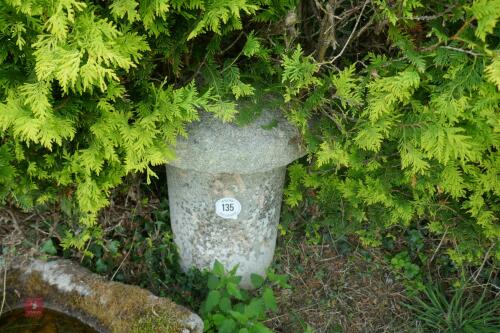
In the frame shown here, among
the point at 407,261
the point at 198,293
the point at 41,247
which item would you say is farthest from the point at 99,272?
the point at 407,261

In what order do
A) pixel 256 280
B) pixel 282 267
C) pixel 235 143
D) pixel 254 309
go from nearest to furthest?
pixel 235 143
pixel 254 309
pixel 256 280
pixel 282 267

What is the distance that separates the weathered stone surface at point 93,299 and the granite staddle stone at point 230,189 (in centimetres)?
54

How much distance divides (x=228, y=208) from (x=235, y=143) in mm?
558

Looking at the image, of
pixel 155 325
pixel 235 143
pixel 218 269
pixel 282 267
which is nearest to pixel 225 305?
pixel 218 269

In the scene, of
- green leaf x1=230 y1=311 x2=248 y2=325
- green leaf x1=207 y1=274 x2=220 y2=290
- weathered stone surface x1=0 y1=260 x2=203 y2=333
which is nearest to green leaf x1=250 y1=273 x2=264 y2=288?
green leaf x1=207 y1=274 x2=220 y2=290

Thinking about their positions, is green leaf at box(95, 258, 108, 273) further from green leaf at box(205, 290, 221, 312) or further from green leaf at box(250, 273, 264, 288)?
green leaf at box(250, 273, 264, 288)

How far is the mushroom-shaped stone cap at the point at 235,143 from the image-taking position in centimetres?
210

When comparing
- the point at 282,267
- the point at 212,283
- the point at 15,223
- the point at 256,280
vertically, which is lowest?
the point at 282,267

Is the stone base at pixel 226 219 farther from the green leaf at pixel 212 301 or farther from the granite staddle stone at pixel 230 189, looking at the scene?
the green leaf at pixel 212 301

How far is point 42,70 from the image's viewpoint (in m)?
1.52

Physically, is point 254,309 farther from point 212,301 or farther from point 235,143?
point 235,143

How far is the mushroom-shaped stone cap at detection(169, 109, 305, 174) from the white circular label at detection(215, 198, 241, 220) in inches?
15.2

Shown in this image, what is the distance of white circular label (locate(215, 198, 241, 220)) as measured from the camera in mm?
2523

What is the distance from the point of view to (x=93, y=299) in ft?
7.72
